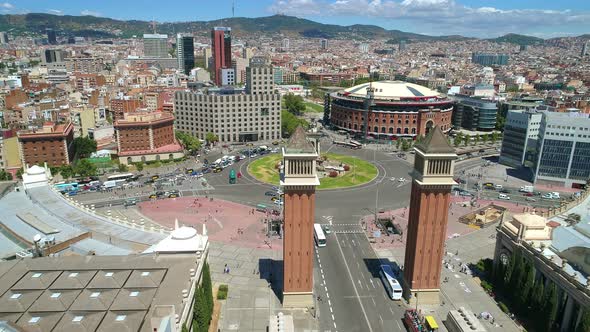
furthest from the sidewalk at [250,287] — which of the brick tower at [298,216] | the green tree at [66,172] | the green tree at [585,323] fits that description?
the green tree at [66,172]

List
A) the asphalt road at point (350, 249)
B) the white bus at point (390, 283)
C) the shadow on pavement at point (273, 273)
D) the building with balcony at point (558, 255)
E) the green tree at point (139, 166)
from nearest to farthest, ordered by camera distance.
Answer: the building with balcony at point (558, 255)
the asphalt road at point (350, 249)
the white bus at point (390, 283)
the shadow on pavement at point (273, 273)
the green tree at point (139, 166)

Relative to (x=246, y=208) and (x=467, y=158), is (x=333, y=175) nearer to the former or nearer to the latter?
(x=246, y=208)

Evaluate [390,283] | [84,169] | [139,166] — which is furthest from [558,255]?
[84,169]

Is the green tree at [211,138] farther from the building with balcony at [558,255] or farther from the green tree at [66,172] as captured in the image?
the building with balcony at [558,255]

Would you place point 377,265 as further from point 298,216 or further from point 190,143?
point 190,143

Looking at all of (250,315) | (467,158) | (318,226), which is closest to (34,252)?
(250,315)

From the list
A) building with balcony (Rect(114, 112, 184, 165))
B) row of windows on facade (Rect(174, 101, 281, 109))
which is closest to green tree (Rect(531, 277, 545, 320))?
building with balcony (Rect(114, 112, 184, 165))

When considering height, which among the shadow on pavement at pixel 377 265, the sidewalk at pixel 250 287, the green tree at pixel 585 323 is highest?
the green tree at pixel 585 323

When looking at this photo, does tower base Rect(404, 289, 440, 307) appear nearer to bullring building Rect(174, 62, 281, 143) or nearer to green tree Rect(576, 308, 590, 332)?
green tree Rect(576, 308, 590, 332)
